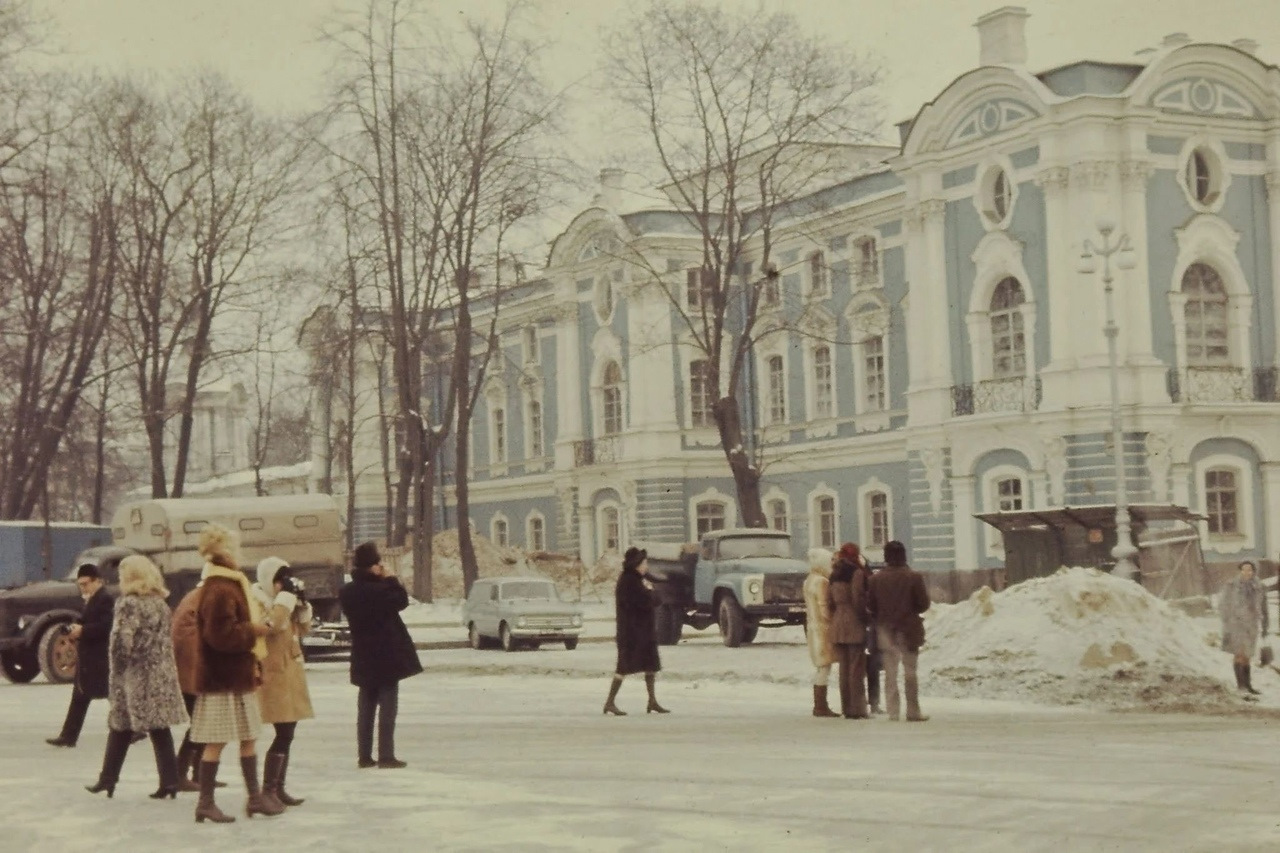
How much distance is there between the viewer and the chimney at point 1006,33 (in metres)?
47.7

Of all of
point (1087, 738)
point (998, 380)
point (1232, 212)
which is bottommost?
Answer: point (1087, 738)

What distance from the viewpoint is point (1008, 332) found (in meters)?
48.1

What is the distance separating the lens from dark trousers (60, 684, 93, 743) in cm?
1788

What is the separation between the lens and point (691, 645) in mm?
36875

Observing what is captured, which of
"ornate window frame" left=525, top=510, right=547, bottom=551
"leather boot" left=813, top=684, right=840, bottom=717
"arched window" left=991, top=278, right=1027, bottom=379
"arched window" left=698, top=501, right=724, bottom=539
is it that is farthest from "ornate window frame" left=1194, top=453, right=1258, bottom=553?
"leather boot" left=813, top=684, right=840, bottom=717

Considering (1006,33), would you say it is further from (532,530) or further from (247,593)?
(247,593)

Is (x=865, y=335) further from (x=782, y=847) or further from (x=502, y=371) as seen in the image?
(x=782, y=847)

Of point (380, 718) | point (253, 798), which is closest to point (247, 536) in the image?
point (380, 718)

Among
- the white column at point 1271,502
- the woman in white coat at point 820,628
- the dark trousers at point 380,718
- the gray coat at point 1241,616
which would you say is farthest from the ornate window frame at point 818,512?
the dark trousers at point 380,718

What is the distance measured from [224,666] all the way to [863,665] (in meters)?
8.84

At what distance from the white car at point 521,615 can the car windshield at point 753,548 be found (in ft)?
9.01

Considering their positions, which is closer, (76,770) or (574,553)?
(76,770)

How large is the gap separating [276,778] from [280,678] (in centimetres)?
62

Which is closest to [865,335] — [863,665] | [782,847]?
[863,665]
